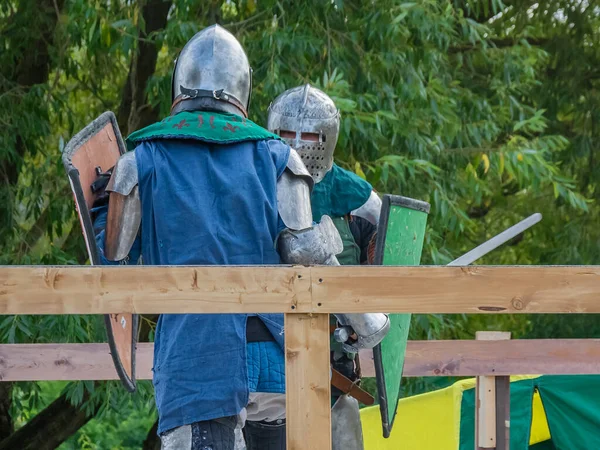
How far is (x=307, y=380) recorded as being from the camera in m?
2.39

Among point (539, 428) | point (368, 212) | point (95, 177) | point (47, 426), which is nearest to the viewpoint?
point (95, 177)

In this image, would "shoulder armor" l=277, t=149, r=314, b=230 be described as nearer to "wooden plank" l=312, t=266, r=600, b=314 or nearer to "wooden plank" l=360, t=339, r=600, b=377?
"wooden plank" l=312, t=266, r=600, b=314

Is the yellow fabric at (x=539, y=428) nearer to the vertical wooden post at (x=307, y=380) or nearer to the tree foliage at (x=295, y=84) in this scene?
the tree foliage at (x=295, y=84)

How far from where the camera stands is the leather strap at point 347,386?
359 centimetres

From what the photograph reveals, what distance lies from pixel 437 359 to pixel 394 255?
1.73m

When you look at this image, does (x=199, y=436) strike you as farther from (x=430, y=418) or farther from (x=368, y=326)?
(x=430, y=418)

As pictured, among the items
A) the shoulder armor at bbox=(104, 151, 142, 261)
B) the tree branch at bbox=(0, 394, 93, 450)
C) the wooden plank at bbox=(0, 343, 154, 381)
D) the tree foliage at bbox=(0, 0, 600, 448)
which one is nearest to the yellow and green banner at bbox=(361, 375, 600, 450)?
the tree foliage at bbox=(0, 0, 600, 448)

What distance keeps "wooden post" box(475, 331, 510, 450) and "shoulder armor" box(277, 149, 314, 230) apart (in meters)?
2.12

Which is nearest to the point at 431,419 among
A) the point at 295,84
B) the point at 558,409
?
the point at 558,409

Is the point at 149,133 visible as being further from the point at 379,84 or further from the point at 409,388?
the point at 409,388

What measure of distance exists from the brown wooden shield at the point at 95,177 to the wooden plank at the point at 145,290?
39 cm

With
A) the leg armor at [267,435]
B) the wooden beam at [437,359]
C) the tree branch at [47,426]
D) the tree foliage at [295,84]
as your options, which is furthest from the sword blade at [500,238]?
the tree branch at [47,426]

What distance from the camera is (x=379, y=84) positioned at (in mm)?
6320

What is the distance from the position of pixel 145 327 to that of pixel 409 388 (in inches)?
66.7
